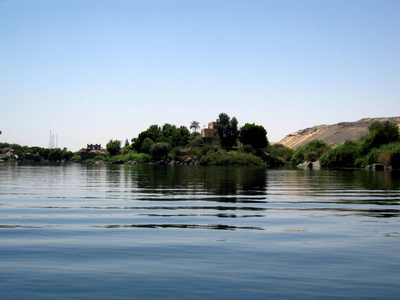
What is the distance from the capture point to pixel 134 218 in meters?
16.4

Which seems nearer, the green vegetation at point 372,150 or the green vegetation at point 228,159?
the green vegetation at point 372,150

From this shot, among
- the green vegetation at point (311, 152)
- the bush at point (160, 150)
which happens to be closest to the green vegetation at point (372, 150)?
the green vegetation at point (311, 152)

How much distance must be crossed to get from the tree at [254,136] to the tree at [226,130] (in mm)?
4347

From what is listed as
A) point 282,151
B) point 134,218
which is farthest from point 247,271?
point 282,151

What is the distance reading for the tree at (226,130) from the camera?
18062 cm

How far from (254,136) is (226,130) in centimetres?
1367

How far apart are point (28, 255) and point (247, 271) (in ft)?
17.6

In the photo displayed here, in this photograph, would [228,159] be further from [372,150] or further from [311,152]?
[372,150]

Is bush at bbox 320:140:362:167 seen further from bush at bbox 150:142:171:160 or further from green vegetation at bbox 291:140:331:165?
bush at bbox 150:142:171:160

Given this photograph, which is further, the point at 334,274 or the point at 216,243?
the point at 216,243

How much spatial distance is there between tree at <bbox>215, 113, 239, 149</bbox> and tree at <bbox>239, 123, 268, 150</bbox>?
435 centimetres

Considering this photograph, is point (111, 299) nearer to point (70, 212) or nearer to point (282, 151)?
point (70, 212)

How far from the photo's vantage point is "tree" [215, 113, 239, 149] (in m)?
181

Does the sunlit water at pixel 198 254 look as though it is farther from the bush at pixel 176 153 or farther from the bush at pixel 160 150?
the bush at pixel 160 150
